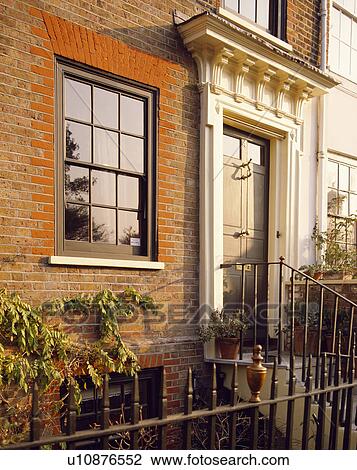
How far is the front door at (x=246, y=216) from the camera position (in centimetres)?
587

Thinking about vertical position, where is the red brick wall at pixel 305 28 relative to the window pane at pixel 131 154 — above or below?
above

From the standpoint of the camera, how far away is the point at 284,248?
21.0 ft

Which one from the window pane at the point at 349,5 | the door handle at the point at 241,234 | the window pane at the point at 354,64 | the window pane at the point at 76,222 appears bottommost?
the door handle at the point at 241,234

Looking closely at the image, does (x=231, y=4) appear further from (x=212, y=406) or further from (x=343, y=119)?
(x=212, y=406)

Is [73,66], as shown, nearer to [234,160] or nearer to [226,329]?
[234,160]

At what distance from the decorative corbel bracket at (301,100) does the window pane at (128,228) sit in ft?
9.47

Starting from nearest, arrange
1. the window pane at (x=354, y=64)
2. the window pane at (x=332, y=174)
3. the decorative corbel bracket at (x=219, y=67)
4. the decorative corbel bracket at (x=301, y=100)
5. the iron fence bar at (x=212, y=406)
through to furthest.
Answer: the iron fence bar at (x=212, y=406) < the decorative corbel bracket at (x=219, y=67) < the decorative corbel bracket at (x=301, y=100) < the window pane at (x=332, y=174) < the window pane at (x=354, y=64)

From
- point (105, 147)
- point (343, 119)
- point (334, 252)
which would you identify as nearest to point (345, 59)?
point (343, 119)

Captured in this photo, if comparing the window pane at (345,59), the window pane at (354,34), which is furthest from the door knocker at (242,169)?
the window pane at (354,34)

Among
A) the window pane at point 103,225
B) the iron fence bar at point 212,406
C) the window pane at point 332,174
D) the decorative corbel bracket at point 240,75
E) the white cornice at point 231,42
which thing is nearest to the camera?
the iron fence bar at point 212,406

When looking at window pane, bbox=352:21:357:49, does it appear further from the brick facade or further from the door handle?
the door handle

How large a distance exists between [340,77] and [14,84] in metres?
5.36

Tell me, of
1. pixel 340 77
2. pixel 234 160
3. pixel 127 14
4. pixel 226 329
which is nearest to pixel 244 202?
pixel 234 160

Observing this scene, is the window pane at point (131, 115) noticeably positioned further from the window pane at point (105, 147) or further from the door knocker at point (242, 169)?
the door knocker at point (242, 169)
